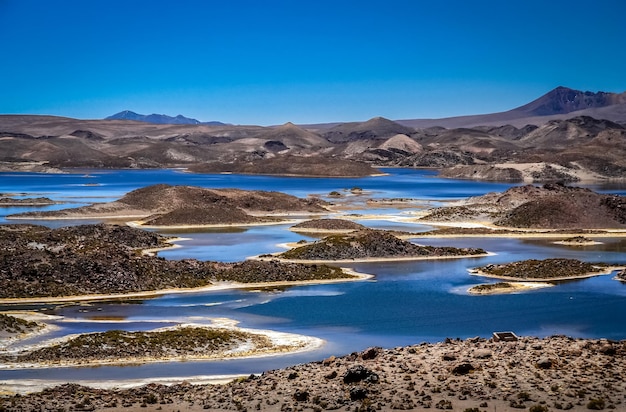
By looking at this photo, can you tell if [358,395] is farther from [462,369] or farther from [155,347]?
[155,347]

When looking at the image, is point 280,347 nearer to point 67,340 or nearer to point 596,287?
point 67,340

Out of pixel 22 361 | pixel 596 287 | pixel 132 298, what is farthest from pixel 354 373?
pixel 596 287

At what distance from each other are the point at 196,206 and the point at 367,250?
40.7m

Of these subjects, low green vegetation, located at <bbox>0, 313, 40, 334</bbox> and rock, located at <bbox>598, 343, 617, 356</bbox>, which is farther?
low green vegetation, located at <bbox>0, 313, 40, 334</bbox>

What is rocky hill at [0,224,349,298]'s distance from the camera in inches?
1724

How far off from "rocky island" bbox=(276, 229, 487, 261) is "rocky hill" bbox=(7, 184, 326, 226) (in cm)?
2871

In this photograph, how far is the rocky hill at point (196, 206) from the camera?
8762 centimetres

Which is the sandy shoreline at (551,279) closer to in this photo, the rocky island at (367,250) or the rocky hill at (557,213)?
the rocky island at (367,250)

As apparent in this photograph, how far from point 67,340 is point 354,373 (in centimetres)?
1330

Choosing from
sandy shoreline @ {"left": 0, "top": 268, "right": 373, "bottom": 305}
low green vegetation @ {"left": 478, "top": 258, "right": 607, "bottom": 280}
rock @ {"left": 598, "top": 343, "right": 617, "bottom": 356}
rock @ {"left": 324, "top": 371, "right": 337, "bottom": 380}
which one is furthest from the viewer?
low green vegetation @ {"left": 478, "top": 258, "right": 607, "bottom": 280}

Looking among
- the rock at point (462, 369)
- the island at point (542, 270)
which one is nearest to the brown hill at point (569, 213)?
the island at point (542, 270)

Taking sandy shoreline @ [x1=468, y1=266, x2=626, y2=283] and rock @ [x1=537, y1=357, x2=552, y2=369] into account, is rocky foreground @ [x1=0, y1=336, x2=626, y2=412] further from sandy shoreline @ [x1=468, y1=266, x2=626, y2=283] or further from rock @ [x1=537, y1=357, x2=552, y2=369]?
sandy shoreline @ [x1=468, y1=266, x2=626, y2=283]

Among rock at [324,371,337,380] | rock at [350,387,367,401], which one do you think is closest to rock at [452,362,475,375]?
rock at [350,387,367,401]

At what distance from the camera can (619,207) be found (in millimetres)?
82938
